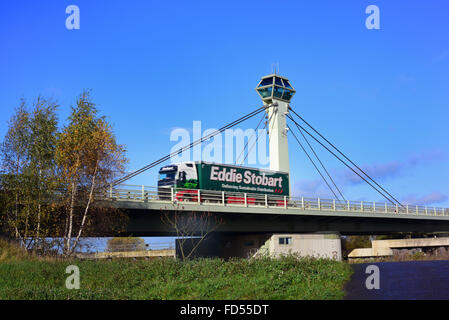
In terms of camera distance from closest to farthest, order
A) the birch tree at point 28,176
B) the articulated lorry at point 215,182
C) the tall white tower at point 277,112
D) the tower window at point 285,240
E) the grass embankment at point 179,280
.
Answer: the grass embankment at point 179,280, the birch tree at point 28,176, the articulated lorry at point 215,182, the tower window at point 285,240, the tall white tower at point 277,112

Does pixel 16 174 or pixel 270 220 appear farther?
pixel 270 220

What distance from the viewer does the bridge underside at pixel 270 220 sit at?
33.1 m

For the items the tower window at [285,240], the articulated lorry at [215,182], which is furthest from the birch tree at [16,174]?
the tower window at [285,240]

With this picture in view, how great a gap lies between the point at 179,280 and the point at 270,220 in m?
23.9

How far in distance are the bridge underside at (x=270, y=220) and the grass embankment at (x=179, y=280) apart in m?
8.41

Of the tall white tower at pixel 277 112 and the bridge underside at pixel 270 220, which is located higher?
the tall white tower at pixel 277 112

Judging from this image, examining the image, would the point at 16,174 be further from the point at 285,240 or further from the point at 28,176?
the point at 285,240

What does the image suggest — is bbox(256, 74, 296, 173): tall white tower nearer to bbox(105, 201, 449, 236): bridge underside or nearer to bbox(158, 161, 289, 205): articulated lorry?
bbox(158, 161, 289, 205): articulated lorry

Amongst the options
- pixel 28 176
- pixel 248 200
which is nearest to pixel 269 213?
pixel 248 200

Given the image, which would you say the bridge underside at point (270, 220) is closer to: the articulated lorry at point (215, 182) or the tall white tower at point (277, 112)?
the articulated lorry at point (215, 182)

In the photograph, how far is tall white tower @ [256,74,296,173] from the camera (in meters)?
51.3

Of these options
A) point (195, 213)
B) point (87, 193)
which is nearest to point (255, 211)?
point (195, 213)

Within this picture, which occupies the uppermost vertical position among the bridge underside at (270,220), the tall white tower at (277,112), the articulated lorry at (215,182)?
the tall white tower at (277,112)

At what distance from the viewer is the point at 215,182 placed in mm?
40906
